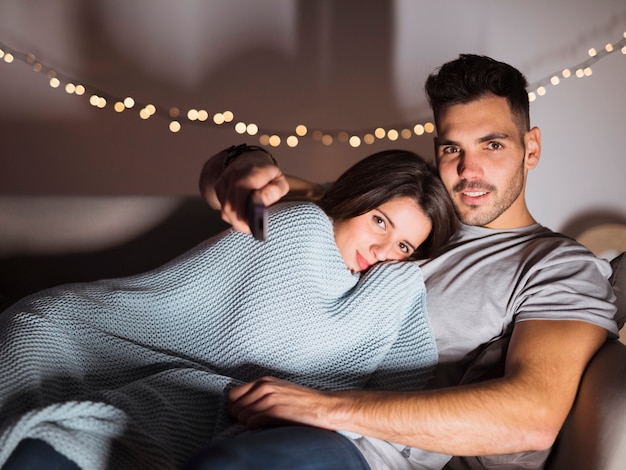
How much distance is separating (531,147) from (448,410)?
2.49 feet

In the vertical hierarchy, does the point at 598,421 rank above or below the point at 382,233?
below

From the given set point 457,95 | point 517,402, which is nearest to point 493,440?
point 517,402

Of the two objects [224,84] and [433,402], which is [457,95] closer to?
[433,402]

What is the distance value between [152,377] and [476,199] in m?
0.82

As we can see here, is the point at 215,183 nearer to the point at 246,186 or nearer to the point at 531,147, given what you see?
the point at 246,186

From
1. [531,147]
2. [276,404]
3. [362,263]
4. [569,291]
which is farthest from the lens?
[531,147]

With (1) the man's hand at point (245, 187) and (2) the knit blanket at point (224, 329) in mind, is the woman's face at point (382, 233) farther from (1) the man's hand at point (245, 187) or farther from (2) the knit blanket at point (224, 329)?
(1) the man's hand at point (245, 187)

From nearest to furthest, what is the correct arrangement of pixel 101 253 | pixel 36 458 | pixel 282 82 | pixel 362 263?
pixel 36 458 < pixel 362 263 < pixel 101 253 < pixel 282 82

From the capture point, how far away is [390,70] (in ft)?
8.48

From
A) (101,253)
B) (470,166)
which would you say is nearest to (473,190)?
(470,166)

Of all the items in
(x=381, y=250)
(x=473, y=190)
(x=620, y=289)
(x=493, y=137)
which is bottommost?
(x=620, y=289)

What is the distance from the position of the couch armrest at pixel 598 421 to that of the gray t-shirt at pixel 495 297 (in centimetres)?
7

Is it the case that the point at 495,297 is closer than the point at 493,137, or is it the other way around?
the point at 495,297

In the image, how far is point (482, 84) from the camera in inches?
67.5
